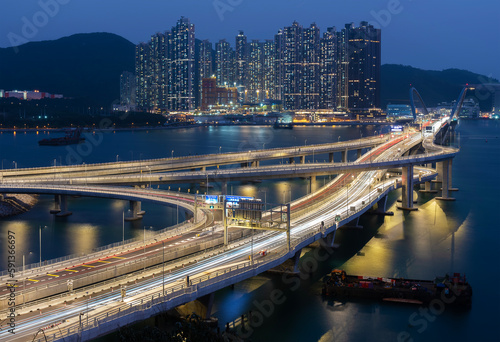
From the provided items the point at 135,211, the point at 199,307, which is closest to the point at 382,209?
the point at 135,211

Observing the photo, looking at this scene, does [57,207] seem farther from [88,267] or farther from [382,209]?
[382,209]

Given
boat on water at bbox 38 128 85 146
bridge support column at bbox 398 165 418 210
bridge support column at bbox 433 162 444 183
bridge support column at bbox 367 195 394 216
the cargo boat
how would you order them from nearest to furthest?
the cargo boat, bridge support column at bbox 367 195 394 216, bridge support column at bbox 398 165 418 210, bridge support column at bbox 433 162 444 183, boat on water at bbox 38 128 85 146

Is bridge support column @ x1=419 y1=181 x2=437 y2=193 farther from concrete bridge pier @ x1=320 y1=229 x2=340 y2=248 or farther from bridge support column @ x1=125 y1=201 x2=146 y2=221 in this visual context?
bridge support column @ x1=125 y1=201 x2=146 y2=221

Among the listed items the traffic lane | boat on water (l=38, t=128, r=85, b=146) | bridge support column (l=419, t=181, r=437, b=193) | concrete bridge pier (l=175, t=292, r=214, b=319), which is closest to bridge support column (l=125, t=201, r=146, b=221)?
the traffic lane

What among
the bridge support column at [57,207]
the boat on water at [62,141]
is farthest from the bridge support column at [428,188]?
the boat on water at [62,141]

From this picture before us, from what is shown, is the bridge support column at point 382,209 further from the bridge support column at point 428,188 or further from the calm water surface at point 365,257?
the bridge support column at point 428,188
